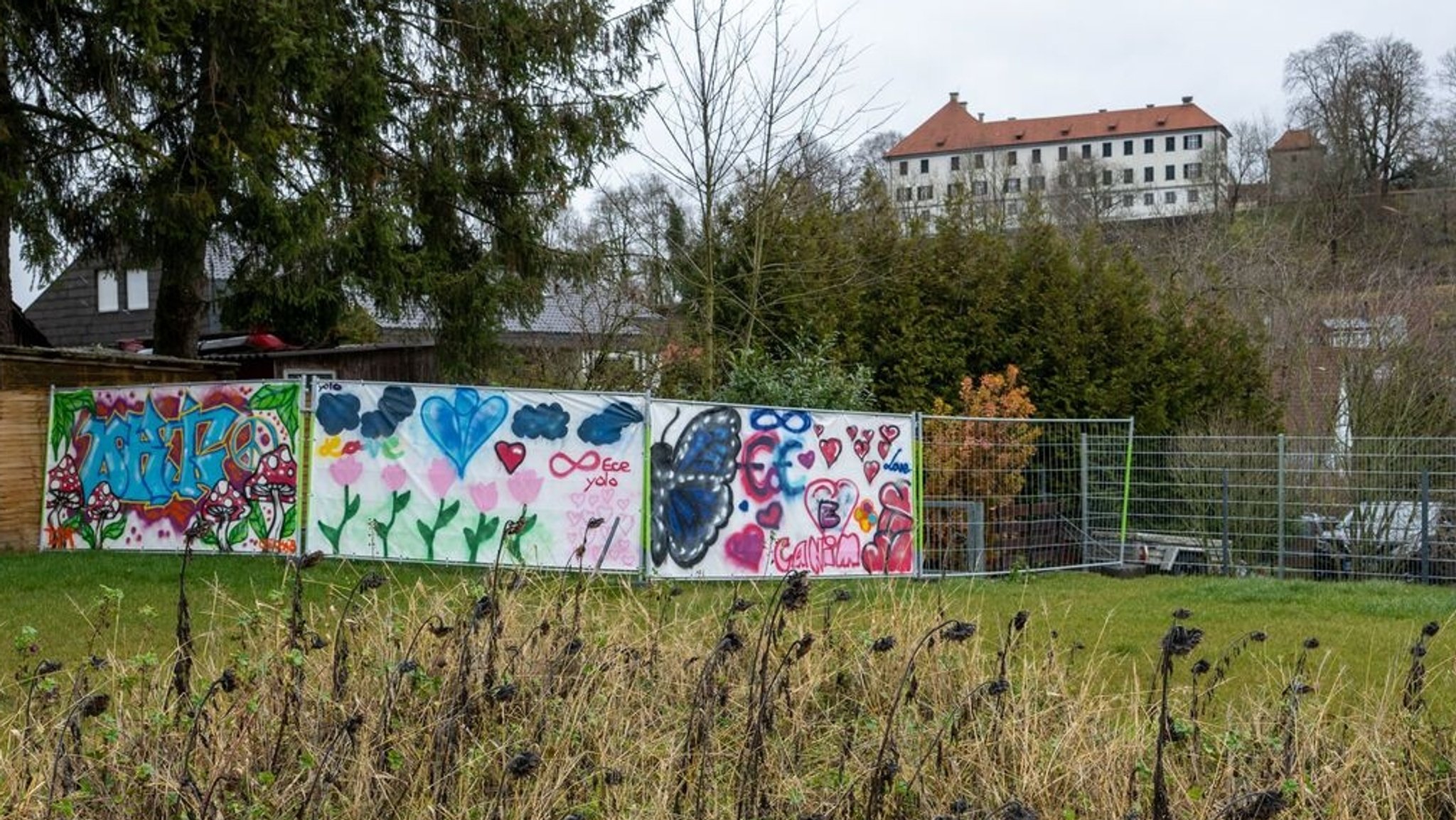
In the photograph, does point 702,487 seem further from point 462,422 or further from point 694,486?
point 462,422

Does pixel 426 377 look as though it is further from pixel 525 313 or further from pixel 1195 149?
pixel 1195 149

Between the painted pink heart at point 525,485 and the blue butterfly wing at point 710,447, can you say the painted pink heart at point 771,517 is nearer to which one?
the blue butterfly wing at point 710,447

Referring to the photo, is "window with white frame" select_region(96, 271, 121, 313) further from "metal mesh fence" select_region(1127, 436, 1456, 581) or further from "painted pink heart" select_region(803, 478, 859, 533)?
"metal mesh fence" select_region(1127, 436, 1456, 581)

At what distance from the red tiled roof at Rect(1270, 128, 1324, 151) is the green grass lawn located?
37466 mm

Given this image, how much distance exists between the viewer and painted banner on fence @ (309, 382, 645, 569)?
11.8m

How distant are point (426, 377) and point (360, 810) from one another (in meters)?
25.0

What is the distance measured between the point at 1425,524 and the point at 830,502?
5.63 metres

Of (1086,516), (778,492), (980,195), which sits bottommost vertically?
(1086,516)

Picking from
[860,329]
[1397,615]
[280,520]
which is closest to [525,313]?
[860,329]

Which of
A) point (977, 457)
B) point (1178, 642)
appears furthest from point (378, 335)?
point (1178, 642)

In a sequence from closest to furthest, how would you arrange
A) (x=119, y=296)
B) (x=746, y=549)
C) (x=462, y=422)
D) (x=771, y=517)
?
(x=462, y=422), (x=746, y=549), (x=771, y=517), (x=119, y=296)

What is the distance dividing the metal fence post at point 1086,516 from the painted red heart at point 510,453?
6006 mm

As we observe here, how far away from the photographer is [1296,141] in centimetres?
5019

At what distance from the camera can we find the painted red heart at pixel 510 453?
38.8 ft
